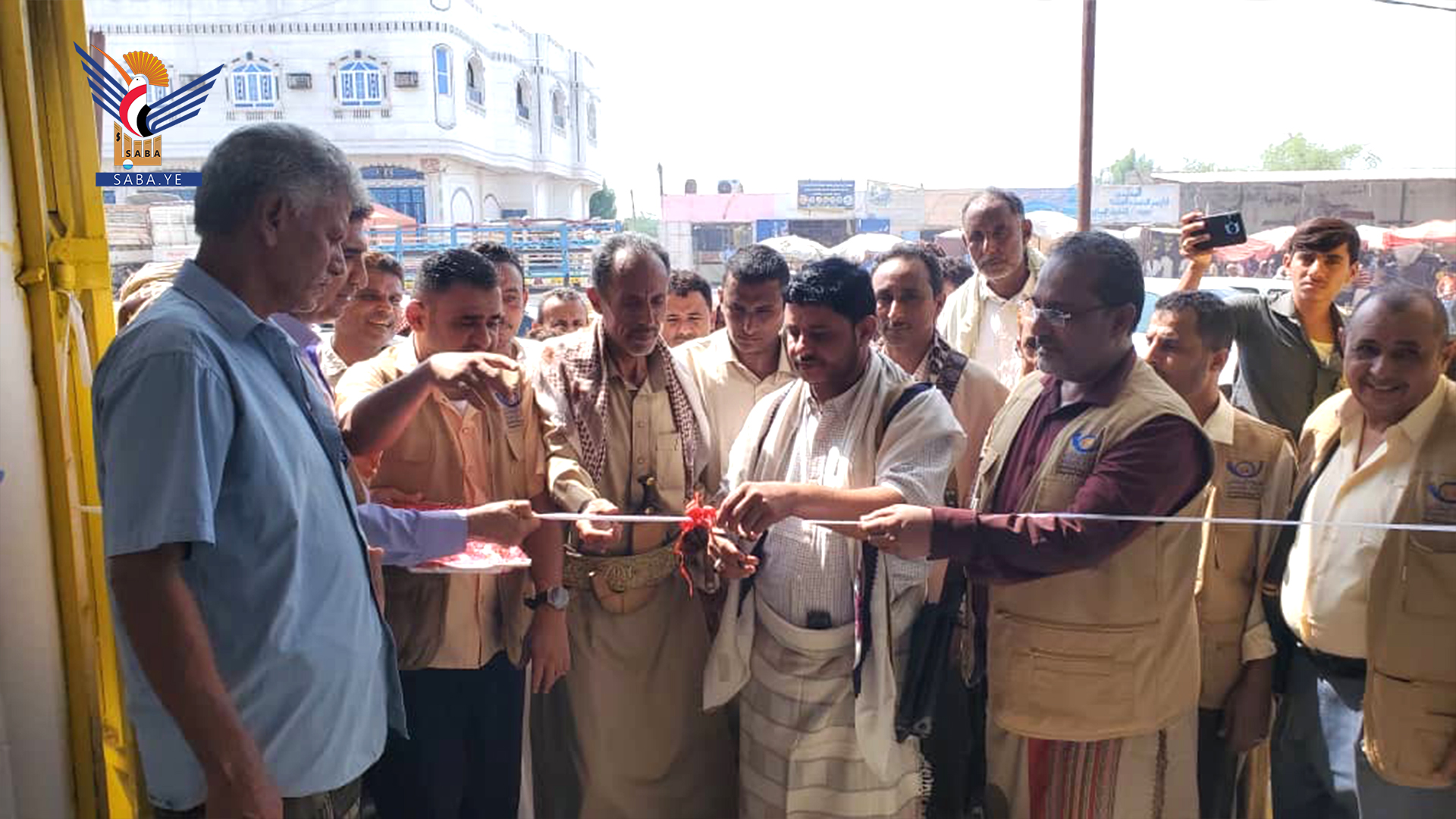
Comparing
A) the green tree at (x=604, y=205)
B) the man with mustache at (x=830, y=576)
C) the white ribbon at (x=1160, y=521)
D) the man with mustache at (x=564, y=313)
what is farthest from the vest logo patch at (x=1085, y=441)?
the green tree at (x=604, y=205)

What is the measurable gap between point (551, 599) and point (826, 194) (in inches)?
757

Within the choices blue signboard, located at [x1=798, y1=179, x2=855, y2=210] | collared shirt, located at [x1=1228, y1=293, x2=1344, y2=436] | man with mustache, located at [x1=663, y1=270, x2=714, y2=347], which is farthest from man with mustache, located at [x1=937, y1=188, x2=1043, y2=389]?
blue signboard, located at [x1=798, y1=179, x2=855, y2=210]

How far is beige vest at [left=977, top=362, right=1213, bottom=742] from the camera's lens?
105 inches

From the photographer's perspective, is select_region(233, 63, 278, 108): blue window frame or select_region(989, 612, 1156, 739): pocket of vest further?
select_region(233, 63, 278, 108): blue window frame

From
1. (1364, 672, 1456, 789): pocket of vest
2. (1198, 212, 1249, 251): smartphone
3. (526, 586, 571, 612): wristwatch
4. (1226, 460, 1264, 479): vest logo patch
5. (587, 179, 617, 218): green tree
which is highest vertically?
(587, 179, 617, 218): green tree

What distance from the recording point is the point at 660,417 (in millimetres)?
3260

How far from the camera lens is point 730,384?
3824 millimetres

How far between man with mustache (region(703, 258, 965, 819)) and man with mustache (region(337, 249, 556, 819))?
2.15ft

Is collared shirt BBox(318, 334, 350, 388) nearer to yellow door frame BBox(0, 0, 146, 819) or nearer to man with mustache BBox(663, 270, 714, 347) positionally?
yellow door frame BBox(0, 0, 146, 819)

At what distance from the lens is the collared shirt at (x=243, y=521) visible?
5.61 ft

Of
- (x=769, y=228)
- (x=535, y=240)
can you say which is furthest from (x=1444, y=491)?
(x=769, y=228)

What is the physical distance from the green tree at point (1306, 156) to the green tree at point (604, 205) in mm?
13168

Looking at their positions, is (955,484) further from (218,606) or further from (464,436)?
(218,606)

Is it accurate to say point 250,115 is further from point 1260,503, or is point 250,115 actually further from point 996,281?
point 1260,503
